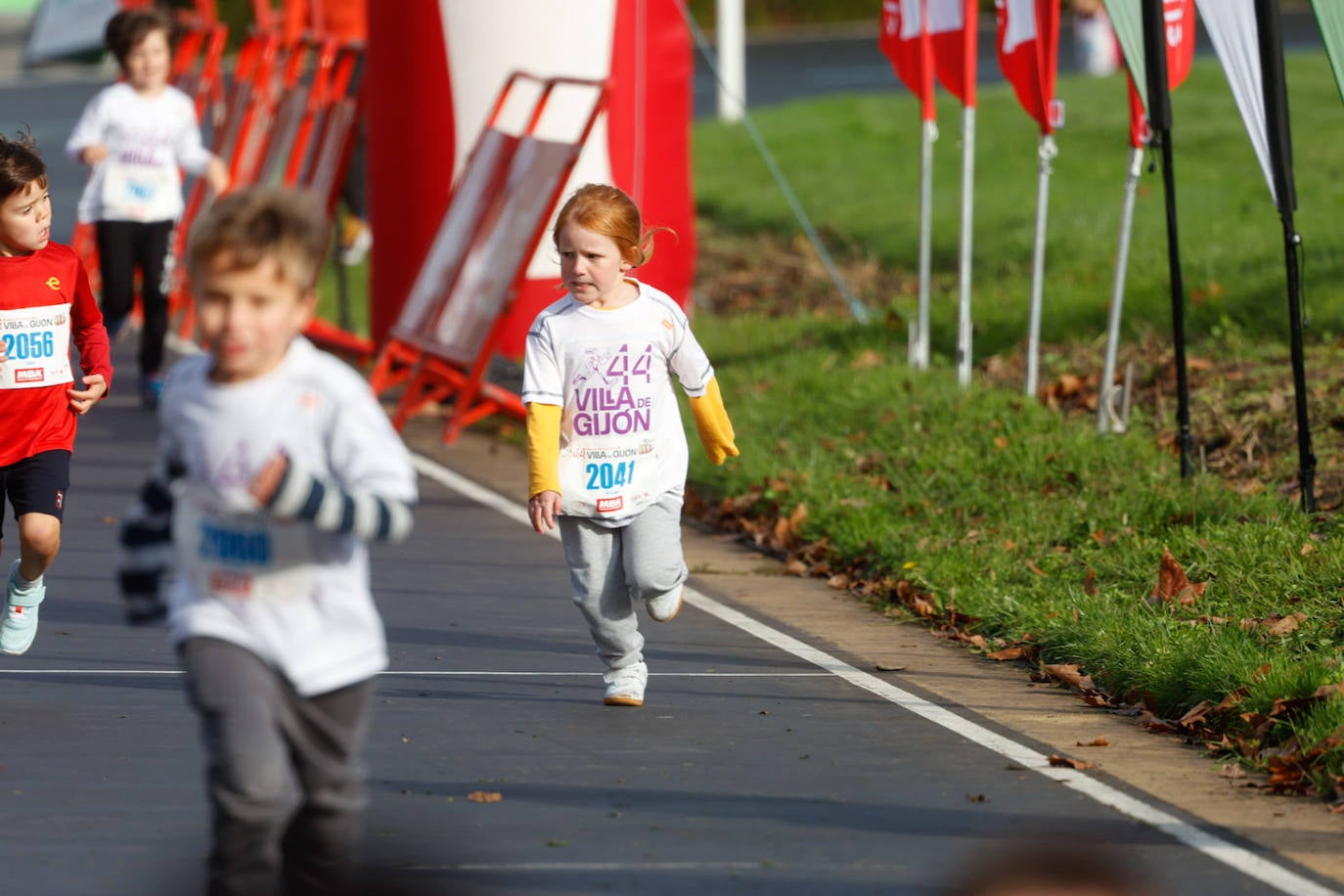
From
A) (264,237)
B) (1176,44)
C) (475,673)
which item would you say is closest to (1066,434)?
(1176,44)

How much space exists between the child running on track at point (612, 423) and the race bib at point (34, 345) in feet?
5.15

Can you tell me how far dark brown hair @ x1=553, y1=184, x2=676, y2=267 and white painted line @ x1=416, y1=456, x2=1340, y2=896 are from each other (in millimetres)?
1752

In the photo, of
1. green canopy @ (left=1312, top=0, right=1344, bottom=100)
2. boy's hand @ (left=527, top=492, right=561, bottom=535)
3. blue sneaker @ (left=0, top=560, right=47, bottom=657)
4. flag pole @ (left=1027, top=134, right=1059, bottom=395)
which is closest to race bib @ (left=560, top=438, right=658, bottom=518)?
boy's hand @ (left=527, top=492, right=561, bottom=535)

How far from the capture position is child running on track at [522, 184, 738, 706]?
654 centimetres

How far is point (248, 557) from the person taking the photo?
429 centimetres

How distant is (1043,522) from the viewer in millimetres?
9359

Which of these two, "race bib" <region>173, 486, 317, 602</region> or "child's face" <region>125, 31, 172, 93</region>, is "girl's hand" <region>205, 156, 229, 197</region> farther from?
"race bib" <region>173, 486, 317, 602</region>

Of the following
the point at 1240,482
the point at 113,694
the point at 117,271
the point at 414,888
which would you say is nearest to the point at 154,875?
the point at 414,888

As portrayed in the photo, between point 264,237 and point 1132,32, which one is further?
point 1132,32

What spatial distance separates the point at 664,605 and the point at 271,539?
2702 millimetres

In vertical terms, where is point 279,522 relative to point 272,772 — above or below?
above

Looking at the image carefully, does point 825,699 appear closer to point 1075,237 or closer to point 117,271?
point 117,271

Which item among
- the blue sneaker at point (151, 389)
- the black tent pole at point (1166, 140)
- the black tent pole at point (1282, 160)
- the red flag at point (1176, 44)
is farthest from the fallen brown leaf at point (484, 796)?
the blue sneaker at point (151, 389)

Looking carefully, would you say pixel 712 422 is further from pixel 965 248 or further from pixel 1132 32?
pixel 965 248
